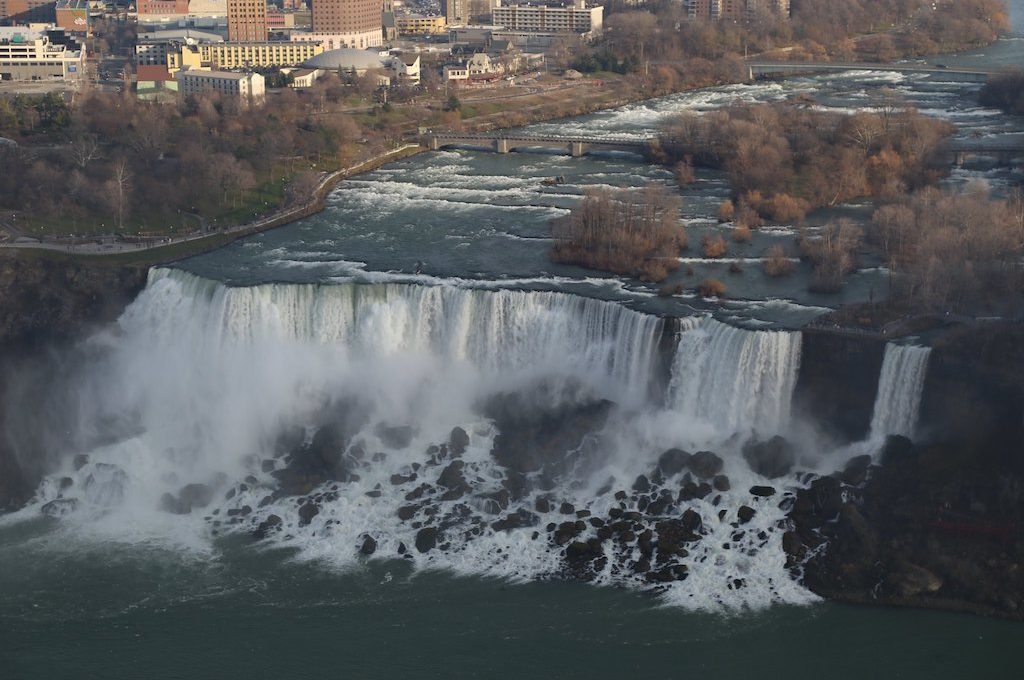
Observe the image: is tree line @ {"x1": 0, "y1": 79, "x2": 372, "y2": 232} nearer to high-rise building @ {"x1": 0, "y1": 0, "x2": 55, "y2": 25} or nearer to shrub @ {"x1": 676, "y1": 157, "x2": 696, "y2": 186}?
shrub @ {"x1": 676, "y1": 157, "x2": 696, "y2": 186}

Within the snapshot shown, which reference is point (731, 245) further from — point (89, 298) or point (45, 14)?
point (45, 14)

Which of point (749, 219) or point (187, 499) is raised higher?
point (749, 219)

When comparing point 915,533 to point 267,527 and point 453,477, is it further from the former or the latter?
point 267,527

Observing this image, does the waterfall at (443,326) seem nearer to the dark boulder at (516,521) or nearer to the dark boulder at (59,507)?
the dark boulder at (516,521)

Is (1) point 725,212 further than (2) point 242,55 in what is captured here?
No

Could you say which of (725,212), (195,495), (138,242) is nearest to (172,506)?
(195,495)

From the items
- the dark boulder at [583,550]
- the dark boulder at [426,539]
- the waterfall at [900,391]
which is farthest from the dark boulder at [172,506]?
the waterfall at [900,391]

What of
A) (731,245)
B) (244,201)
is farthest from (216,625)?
(244,201)
